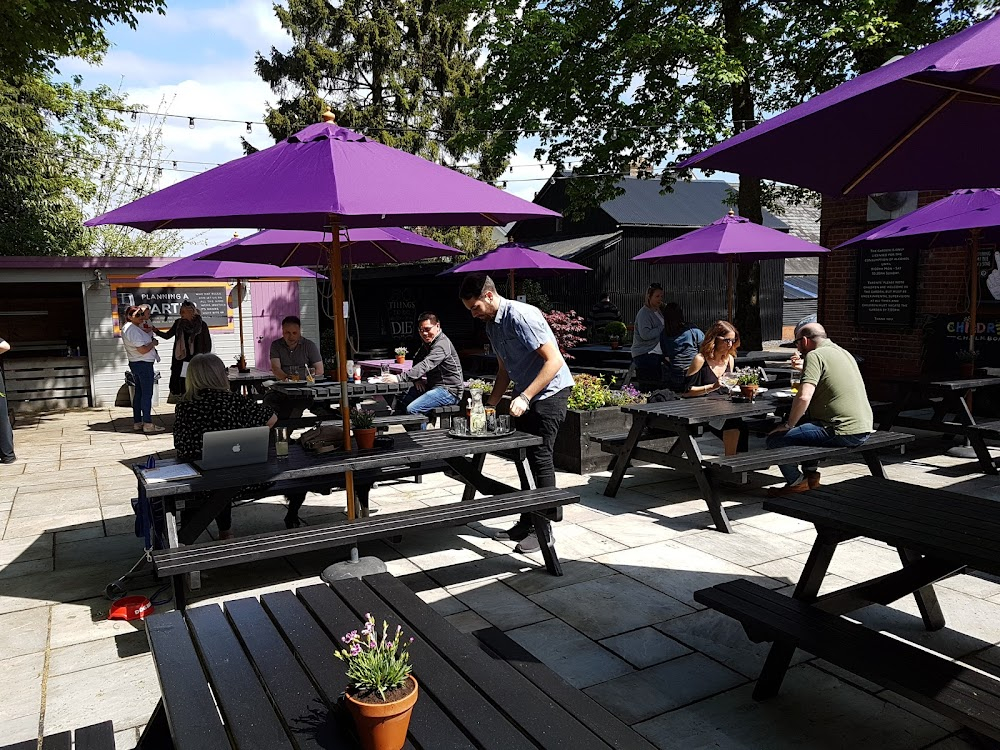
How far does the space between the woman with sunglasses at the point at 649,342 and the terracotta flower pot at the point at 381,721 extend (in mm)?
7189

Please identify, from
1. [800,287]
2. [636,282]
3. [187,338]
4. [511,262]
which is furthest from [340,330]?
[800,287]

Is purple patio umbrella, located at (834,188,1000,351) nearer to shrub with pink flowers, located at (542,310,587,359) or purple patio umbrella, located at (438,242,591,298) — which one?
purple patio umbrella, located at (438,242,591,298)

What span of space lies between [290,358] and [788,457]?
18.1 feet

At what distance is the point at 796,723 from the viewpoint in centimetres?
284

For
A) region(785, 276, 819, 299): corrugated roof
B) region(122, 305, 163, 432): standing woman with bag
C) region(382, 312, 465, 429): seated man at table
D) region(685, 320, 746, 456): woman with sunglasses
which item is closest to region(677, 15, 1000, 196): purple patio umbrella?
region(685, 320, 746, 456): woman with sunglasses

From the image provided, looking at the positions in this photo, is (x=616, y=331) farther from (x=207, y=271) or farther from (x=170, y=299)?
(x=207, y=271)

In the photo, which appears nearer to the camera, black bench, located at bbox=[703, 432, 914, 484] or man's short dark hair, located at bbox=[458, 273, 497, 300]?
man's short dark hair, located at bbox=[458, 273, 497, 300]

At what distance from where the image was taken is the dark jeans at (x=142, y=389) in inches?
383

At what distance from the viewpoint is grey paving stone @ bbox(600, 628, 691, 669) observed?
3365 millimetres

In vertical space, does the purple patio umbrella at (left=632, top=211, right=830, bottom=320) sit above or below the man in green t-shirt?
above

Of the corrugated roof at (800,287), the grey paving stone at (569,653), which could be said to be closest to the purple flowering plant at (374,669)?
the grey paving stone at (569,653)

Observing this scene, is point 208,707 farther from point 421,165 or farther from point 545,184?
point 545,184

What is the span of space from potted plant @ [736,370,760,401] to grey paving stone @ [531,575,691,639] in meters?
2.45

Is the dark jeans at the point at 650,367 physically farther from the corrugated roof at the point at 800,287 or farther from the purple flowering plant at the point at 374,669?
the corrugated roof at the point at 800,287
